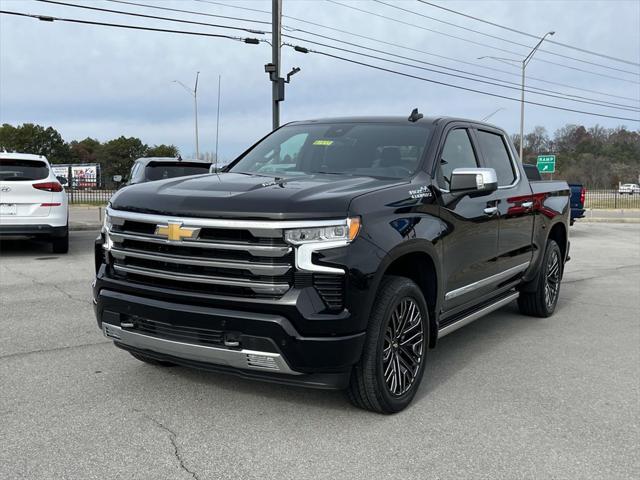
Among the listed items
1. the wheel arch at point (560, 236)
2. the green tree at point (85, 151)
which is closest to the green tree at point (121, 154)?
the green tree at point (85, 151)

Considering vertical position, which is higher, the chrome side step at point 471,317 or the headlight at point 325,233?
the headlight at point 325,233

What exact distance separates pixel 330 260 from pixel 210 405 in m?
1.36

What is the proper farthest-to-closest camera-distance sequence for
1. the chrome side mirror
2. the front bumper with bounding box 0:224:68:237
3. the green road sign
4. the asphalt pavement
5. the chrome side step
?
the green road sign, the front bumper with bounding box 0:224:68:237, the chrome side step, the chrome side mirror, the asphalt pavement

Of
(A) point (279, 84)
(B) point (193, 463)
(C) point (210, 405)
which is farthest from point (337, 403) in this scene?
(A) point (279, 84)

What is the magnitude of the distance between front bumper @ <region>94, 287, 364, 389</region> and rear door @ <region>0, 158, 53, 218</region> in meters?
7.93

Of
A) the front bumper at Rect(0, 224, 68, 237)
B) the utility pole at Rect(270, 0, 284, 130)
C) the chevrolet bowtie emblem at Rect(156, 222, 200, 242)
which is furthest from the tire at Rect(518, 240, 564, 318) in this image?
the utility pole at Rect(270, 0, 284, 130)

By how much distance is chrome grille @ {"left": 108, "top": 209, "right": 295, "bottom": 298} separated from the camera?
3330 millimetres

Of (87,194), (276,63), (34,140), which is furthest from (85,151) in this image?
(276,63)

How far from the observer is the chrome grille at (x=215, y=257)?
333 centimetres

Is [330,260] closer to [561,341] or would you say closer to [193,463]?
[193,463]

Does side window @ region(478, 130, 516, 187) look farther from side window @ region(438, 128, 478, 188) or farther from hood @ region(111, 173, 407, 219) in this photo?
hood @ region(111, 173, 407, 219)

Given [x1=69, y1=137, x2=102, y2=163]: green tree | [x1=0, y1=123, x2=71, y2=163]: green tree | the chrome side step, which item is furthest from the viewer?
[x1=69, y1=137, x2=102, y2=163]: green tree

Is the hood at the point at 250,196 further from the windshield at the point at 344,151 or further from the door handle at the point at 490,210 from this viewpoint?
the door handle at the point at 490,210

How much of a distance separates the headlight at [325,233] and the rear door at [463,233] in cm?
110
